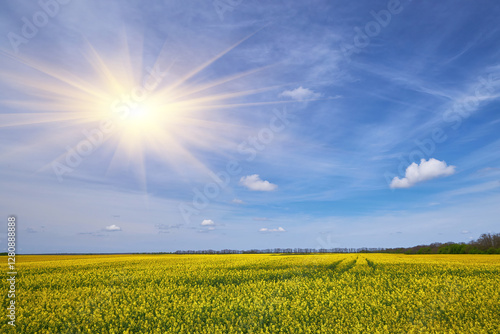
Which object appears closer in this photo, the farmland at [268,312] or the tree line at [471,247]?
the farmland at [268,312]

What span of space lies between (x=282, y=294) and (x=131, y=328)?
6736mm

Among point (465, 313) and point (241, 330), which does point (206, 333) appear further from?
point (465, 313)

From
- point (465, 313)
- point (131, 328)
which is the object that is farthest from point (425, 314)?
point (131, 328)

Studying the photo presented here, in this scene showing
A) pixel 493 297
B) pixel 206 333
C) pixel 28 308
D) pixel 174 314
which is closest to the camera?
pixel 206 333

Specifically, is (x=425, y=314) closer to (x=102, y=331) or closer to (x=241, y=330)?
(x=241, y=330)

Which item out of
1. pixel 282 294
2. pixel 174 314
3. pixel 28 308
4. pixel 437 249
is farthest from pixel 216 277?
pixel 437 249

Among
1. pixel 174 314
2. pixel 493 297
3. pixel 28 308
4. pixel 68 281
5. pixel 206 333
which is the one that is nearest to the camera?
pixel 206 333

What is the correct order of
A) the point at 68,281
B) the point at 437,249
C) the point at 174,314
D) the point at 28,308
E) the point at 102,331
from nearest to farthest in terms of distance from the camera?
the point at 102,331 → the point at 174,314 → the point at 28,308 → the point at 68,281 → the point at 437,249

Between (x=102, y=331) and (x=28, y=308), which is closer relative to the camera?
(x=102, y=331)

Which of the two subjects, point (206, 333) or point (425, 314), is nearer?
point (206, 333)

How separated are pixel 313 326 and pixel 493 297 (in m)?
9.15

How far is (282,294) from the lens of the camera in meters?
13.0

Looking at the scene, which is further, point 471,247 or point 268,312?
point 471,247

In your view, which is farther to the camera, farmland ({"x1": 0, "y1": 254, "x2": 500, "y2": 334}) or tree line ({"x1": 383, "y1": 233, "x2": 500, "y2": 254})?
tree line ({"x1": 383, "y1": 233, "x2": 500, "y2": 254})
